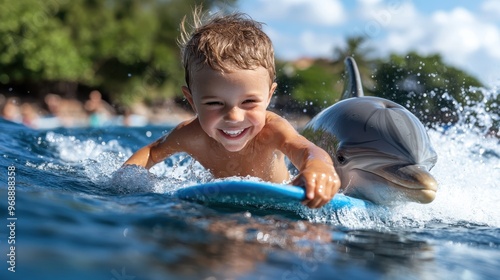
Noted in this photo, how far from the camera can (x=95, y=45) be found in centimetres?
3906

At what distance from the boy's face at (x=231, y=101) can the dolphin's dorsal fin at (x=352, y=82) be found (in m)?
1.71

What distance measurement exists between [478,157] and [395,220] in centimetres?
378

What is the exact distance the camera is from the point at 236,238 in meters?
2.70

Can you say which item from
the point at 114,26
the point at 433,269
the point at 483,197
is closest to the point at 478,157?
the point at 483,197

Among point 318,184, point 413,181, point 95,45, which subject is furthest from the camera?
point 95,45

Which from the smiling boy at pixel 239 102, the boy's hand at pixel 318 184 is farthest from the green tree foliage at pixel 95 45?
the boy's hand at pixel 318 184

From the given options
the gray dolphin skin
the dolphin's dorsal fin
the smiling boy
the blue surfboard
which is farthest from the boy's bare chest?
the dolphin's dorsal fin

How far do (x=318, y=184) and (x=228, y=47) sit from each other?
1156 millimetres

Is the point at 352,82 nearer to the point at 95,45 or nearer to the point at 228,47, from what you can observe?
the point at 228,47

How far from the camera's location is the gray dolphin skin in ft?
12.1

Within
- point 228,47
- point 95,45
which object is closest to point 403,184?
point 228,47

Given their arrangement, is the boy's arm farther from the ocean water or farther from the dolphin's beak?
the dolphin's beak

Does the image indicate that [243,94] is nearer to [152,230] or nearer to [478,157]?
[152,230]

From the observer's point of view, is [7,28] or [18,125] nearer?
[18,125]
